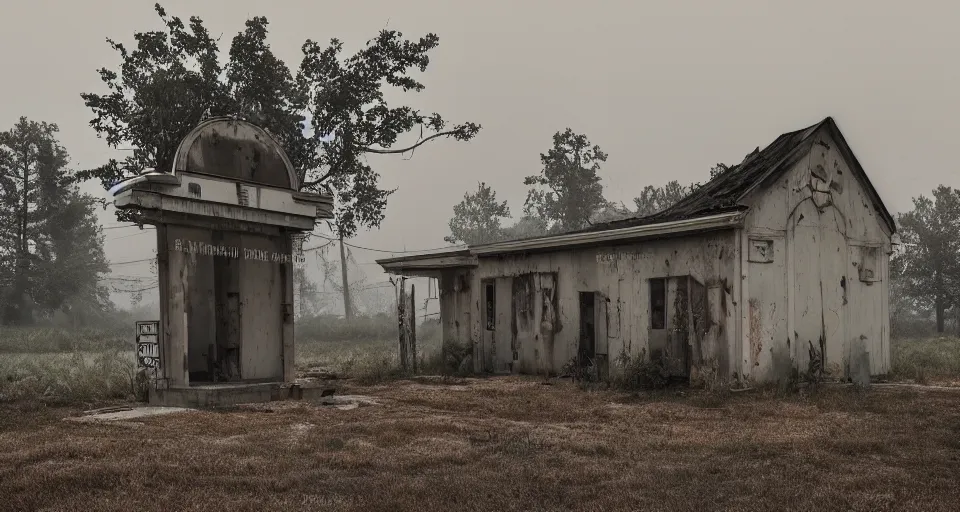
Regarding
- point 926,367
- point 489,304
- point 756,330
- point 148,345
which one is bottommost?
point 926,367

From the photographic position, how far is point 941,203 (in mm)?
Result: 49906

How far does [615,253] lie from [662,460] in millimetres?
9511

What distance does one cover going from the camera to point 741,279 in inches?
584

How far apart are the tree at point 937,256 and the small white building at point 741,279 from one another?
34.0 m

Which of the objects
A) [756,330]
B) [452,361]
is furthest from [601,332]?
[452,361]

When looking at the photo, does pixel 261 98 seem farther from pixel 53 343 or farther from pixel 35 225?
pixel 35 225

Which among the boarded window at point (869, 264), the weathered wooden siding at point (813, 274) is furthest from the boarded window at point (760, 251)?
the boarded window at point (869, 264)

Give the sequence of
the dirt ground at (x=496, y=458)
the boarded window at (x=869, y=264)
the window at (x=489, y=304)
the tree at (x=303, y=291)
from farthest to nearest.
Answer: the tree at (x=303, y=291), the window at (x=489, y=304), the boarded window at (x=869, y=264), the dirt ground at (x=496, y=458)

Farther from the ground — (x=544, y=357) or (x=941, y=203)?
(x=941, y=203)

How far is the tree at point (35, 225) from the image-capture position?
5350cm

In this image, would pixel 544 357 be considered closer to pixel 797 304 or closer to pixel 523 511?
pixel 797 304

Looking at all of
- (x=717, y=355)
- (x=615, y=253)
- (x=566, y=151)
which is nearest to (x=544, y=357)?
(x=615, y=253)

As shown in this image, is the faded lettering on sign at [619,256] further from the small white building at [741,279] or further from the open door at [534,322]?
the open door at [534,322]

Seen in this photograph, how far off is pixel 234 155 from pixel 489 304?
31.1 feet
